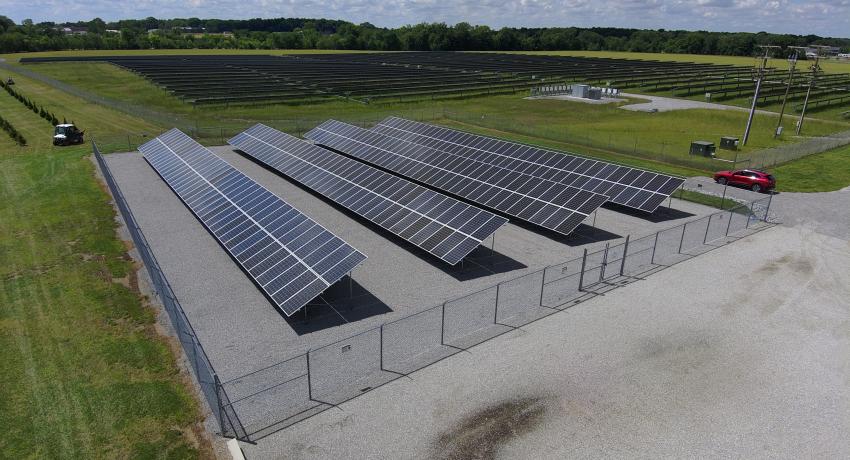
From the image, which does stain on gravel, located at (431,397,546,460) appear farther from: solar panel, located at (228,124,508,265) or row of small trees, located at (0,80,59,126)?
row of small trees, located at (0,80,59,126)

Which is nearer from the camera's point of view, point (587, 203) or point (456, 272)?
point (456, 272)

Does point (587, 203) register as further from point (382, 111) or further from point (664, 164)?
point (382, 111)

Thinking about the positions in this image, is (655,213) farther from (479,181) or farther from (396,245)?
(396,245)

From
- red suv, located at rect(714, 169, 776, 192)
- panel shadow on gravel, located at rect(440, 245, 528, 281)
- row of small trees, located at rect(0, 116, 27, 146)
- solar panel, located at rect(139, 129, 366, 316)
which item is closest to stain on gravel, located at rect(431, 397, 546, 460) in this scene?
solar panel, located at rect(139, 129, 366, 316)

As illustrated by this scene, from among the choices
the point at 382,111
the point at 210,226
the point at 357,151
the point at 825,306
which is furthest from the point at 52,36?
the point at 825,306

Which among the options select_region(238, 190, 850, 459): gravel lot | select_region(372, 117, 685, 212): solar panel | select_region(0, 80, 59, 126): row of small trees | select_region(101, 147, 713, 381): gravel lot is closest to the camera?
select_region(238, 190, 850, 459): gravel lot

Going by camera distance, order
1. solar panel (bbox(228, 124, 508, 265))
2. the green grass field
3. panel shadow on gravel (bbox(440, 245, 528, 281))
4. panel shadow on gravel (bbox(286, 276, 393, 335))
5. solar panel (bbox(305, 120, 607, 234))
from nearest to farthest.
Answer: panel shadow on gravel (bbox(286, 276, 393, 335)) → panel shadow on gravel (bbox(440, 245, 528, 281)) → solar panel (bbox(228, 124, 508, 265)) → solar panel (bbox(305, 120, 607, 234)) → the green grass field
